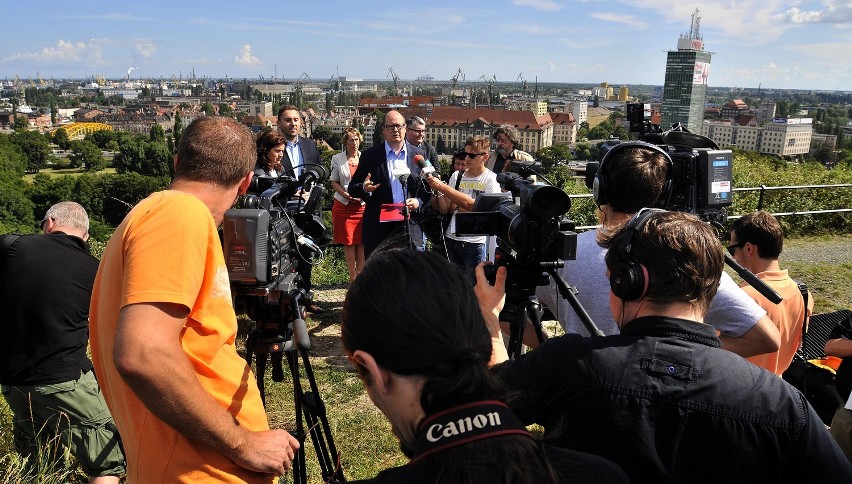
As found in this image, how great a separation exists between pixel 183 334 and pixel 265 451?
0.40 metres

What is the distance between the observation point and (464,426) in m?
0.90

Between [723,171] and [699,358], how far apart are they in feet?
5.44

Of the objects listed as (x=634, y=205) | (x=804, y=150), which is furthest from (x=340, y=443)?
(x=804, y=150)

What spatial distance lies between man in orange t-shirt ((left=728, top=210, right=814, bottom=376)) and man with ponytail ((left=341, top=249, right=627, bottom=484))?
7.20 feet

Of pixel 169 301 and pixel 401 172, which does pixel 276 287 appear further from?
pixel 401 172

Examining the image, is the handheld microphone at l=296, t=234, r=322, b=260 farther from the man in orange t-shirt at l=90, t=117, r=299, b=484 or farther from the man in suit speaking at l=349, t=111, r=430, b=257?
the man in suit speaking at l=349, t=111, r=430, b=257

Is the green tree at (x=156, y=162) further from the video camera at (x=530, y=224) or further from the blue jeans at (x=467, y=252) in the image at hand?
the video camera at (x=530, y=224)

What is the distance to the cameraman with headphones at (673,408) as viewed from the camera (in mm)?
1287

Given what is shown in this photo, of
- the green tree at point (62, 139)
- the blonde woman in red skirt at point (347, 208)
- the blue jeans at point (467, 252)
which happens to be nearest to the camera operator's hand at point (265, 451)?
the blue jeans at point (467, 252)

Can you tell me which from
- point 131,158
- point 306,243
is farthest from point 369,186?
point 131,158

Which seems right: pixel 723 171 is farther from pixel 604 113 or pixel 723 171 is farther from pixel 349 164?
pixel 604 113

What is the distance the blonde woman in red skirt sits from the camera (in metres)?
5.59

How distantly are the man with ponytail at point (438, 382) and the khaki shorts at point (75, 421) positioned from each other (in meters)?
2.37

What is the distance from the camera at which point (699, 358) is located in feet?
4.31
